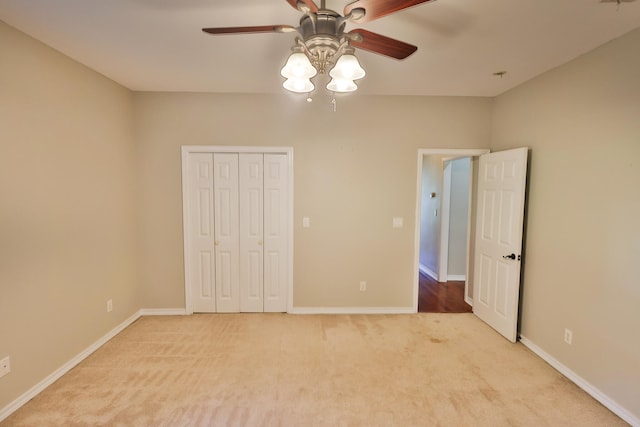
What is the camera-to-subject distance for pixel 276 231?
11.4ft

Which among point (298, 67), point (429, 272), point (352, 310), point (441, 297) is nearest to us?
point (298, 67)

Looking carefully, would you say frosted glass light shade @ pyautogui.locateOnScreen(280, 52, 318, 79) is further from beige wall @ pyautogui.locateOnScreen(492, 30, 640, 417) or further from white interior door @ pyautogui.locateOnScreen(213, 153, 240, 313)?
beige wall @ pyautogui.locateOnScreen(492, 30, 640, 417)

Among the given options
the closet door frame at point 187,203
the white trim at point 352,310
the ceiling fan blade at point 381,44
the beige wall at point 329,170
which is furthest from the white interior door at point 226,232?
the ceiling fan blade at point 381,44

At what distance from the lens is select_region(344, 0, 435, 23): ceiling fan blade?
120 cm

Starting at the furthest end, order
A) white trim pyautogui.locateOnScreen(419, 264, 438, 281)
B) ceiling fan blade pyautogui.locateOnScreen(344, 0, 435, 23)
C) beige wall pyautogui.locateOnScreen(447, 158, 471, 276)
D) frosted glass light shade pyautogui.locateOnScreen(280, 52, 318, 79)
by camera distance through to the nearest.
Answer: white trim pyautogui.locateOnScreen(419, 264, 438, 281) → beige wall pyautogui.locateOnScreen(447, 158, 471, 276) → frosted glass light shade pyautogui.locateOnScreen(280, 52, 318, 79) → ceiling fan blade pyautogui.locateOnScreen(344, 0, 435, 23)

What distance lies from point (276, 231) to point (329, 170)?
972 millimetres

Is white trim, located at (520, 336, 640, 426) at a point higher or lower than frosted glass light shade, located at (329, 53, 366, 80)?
lower

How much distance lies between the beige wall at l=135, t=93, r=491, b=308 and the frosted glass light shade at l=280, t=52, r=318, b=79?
182 cm

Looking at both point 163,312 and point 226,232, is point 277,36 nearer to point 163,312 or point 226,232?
point 226,232

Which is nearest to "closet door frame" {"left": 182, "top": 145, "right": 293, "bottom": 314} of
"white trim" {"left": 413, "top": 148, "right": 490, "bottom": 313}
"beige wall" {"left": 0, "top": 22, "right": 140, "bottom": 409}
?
"beige wall" {"left": 0, "top": 22, "right": 140, "bottom": 409}

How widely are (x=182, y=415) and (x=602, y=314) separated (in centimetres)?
309

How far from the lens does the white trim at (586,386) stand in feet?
6.34

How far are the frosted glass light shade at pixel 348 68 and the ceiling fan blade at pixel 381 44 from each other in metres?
0.07

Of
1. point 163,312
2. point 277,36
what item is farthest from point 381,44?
point 163,312
